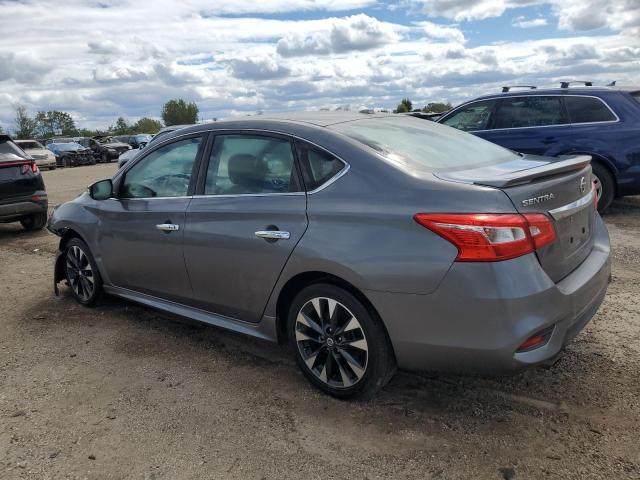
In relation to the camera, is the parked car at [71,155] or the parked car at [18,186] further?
the parked car at [71,155]

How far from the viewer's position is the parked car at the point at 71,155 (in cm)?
3180

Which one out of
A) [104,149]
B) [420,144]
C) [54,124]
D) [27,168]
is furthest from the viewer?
[54,124]

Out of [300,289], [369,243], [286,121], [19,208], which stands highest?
[286,121]

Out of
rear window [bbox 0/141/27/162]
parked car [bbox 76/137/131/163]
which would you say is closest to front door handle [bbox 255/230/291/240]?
rear window [bbox 0/141/27/162]

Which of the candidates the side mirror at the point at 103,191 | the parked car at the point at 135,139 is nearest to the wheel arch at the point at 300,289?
the side mirror at the point at 103,191

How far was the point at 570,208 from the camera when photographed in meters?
2.97

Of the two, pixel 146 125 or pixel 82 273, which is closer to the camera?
pixel 82 273

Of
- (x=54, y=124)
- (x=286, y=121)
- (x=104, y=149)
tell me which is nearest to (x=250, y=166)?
(x=286, y=121)

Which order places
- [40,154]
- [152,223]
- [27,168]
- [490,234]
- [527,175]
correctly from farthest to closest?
[40,154]
[27,168]
[152,223]
[527,175]
[490,234]

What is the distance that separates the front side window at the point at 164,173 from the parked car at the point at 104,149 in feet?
104

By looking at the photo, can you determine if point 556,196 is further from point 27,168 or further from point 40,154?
point 40,154

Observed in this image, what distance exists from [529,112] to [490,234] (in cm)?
619

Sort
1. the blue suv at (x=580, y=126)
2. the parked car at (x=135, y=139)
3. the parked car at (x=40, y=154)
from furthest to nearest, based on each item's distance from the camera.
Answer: the parked car at (x=135, y=139)
the parked car at (x=40, y=154)
the blue suv at (x=580, y=126)

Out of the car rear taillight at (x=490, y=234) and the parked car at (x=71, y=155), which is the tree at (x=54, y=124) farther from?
the car rear taillight at (x=490, y=234)
